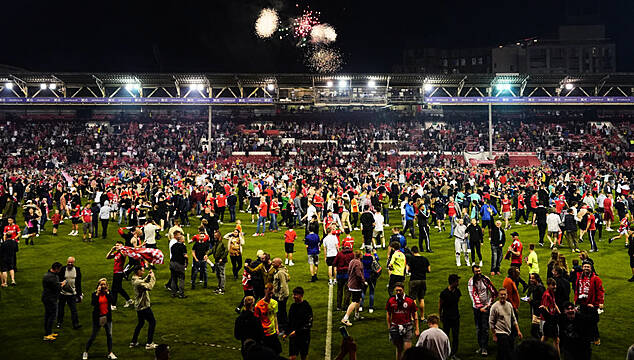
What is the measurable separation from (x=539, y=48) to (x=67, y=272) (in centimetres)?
9364

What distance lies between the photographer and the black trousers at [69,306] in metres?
11.4

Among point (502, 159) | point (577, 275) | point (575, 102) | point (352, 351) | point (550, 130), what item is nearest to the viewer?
point (352, 351)

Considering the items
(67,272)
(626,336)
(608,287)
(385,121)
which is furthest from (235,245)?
(385,121)

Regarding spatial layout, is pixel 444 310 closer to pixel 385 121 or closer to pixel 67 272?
pixel 67 272

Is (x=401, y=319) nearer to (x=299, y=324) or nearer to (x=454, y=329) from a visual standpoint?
(x=454, y=329)

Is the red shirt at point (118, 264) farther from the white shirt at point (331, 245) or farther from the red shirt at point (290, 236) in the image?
the white shirt at point (331, 245)

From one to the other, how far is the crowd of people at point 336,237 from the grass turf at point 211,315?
0.38m

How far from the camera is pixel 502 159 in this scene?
4431 cm

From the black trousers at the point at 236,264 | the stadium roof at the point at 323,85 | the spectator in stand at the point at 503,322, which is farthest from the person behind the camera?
the stadium roof at the point at 323,85

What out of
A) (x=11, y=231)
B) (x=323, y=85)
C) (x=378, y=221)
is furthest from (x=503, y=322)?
(x=323, y=85)

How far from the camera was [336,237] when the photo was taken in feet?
47.2

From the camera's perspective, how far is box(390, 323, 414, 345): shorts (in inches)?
358

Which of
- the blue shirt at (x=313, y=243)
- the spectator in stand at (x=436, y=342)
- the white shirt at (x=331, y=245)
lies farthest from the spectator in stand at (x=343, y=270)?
the spectator in stand at (x=436, y=342)

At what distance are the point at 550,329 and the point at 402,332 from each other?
9.22 feet
